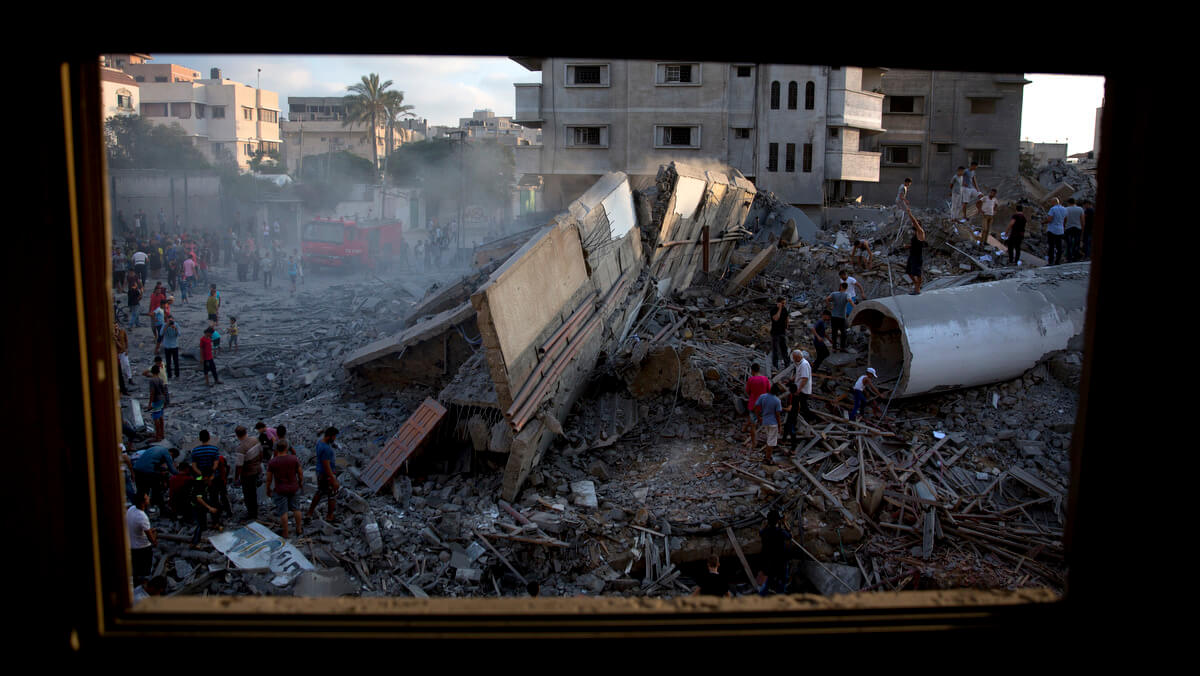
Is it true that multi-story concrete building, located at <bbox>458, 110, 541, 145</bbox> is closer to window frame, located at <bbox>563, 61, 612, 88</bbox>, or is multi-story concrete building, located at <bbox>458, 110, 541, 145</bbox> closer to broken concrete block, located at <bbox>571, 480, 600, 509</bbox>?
window frame, located at <bbox>563, 61, 612, 88</bbox>

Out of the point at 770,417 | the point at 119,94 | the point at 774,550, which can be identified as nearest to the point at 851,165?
the point at 770,417

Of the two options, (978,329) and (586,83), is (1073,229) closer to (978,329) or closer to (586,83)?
(978,329)

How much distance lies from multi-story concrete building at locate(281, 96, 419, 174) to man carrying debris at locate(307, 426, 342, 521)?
54.7 meters

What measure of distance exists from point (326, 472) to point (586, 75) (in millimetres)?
27523

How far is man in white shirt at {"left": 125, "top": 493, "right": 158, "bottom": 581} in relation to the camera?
7203 millimetres

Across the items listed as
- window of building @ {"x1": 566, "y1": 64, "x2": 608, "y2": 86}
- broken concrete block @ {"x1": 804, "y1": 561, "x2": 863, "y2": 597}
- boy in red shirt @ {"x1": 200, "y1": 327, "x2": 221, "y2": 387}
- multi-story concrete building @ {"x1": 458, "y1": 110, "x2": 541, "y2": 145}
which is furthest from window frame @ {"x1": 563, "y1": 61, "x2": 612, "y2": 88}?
multi-story concrete building @ {"x1": 458, "y1": 110, "x2": 541, "y2": 145}

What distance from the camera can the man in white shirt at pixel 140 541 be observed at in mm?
7203

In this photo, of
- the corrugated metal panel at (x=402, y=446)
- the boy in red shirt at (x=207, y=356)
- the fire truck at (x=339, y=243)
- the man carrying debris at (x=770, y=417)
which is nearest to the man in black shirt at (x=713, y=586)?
the man carrying debris at (x=770, y=417)

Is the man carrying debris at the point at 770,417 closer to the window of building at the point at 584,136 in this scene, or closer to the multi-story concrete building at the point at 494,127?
the window of building at the point at 584,136

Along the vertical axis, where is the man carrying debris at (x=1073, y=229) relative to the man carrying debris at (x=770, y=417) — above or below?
above

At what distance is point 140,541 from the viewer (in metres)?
7.33

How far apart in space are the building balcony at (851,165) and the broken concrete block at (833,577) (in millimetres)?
27882

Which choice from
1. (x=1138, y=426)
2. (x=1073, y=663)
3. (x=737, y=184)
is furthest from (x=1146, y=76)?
(x=737, y=184)

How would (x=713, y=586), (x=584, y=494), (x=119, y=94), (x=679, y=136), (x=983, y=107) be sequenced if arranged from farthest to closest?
(x=119, y=94) < (x=983, y=107) < (x=679, y=136) < (x=584, y=494) < (x=713, y=586)
